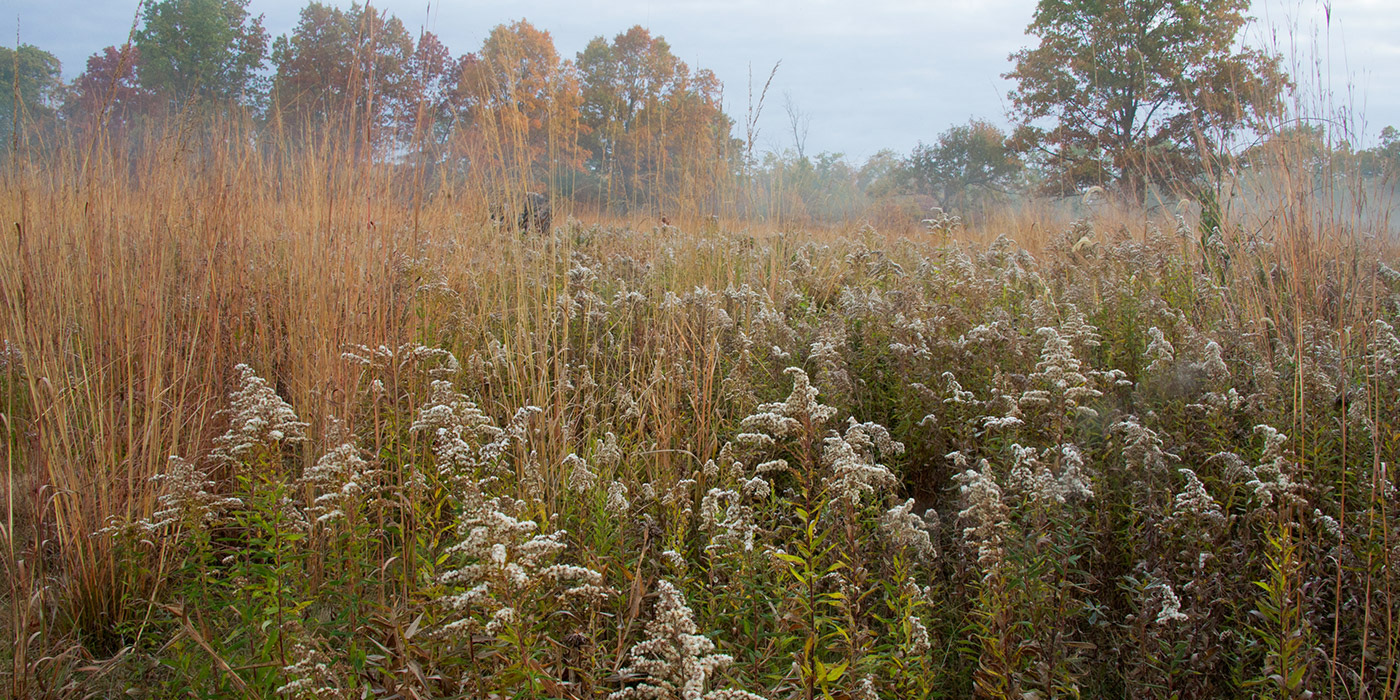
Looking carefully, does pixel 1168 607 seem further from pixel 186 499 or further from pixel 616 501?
pixel 186 499

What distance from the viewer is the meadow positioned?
1598mm

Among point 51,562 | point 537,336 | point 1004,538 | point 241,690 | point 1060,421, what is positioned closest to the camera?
point 241,690

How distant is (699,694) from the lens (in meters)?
1.10

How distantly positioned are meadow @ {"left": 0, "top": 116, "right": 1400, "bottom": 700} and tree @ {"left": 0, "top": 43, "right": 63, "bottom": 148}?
0.93 ft

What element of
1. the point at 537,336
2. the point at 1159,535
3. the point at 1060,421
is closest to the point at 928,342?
the point at 1060,421

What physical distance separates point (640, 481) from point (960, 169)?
3329 centimetres

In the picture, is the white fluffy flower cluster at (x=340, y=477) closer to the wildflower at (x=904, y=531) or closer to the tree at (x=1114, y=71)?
the wildflower at (x=904, y=531)

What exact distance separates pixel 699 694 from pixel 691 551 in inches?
53.9

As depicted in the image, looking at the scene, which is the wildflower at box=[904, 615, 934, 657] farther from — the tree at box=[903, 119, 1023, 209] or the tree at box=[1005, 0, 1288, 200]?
the tree at box=[903, 119, 1023, 209]

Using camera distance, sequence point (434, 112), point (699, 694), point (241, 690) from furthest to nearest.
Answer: point (434, 112) → point (241, 690) → point (699, 694)

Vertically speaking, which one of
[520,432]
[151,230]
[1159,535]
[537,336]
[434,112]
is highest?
[434,112]

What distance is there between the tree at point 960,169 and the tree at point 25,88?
29.9m

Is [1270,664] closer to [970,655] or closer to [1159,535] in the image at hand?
[1159,535]

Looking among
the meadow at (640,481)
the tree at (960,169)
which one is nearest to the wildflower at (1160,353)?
the meadow at (640,481)
